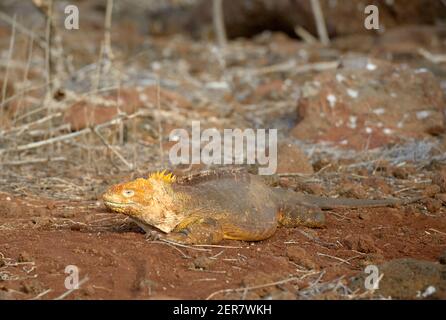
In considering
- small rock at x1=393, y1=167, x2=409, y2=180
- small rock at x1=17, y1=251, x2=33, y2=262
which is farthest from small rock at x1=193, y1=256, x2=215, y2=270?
small rock at x1=393, y1=167, x2=409, y2=180

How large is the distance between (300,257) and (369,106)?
13.0 feet

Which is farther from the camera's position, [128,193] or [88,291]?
[128,193]

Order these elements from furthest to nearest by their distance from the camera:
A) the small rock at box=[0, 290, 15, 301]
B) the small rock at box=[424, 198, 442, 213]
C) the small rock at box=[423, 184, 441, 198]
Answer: the small rock at box=[423, 184, 441, 198]
the small rock at box=[424, 198, 442, 213]
the small rock at box=[0, 290, 15, 301]

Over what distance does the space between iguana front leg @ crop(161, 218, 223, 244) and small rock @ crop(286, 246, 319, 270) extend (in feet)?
1.62

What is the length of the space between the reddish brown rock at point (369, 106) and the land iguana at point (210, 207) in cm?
250

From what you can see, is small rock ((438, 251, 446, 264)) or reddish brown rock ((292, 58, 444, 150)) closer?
small rock ((438, 251, 446, 264))

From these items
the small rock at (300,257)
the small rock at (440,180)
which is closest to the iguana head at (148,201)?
the small rock at (300,257)

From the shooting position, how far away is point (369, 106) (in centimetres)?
830

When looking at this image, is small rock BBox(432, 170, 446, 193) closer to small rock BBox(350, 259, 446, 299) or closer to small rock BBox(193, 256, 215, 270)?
small rock BBox(350, 259, 446, 299)

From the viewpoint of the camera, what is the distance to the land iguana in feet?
16.1

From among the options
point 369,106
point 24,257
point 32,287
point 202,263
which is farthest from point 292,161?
point 32,287

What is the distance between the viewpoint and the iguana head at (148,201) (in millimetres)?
4848

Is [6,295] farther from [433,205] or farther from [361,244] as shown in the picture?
[433,205]

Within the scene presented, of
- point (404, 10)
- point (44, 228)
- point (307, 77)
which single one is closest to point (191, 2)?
point (404, 10)
